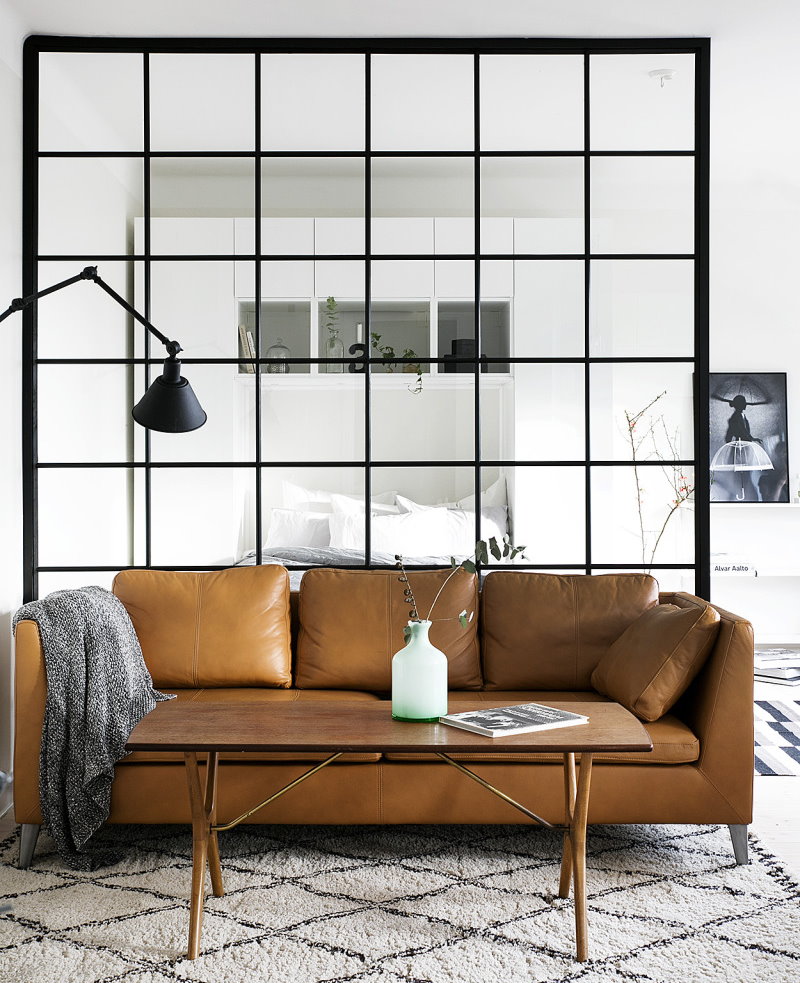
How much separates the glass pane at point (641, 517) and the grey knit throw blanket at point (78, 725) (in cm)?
185

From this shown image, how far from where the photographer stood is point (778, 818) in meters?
3.02

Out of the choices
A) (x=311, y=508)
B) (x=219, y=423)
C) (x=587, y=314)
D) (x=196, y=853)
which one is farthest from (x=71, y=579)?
(x=587, y=314)

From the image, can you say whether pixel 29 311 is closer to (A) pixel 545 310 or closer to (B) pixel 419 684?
(A) pixel 545 310

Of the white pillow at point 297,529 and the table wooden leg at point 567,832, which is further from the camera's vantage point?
the white pillow at point 297,529

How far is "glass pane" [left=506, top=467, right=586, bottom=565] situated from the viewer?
3512mm

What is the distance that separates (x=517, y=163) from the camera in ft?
11.6

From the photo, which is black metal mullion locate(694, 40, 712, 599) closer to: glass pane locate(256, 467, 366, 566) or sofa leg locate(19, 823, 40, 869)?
glass pane locate(256, 467, 366, 566)

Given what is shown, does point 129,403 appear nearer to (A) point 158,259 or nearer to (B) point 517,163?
(A) point 158,259

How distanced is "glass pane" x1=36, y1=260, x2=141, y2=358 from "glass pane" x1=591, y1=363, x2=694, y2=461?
184 cm

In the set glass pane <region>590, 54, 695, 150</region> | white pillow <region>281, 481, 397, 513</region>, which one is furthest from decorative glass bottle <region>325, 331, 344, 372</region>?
glass pane <region>590, 54, 695, 150</region>

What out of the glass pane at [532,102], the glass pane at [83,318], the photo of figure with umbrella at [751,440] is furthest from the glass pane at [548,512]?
the photo of figure with umbrella at [751,440]

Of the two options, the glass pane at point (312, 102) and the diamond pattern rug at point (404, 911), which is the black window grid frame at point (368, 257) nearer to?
the glass pane at point (312, 102)

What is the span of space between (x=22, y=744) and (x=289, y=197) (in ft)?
7.11

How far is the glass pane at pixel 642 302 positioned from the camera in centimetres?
350
